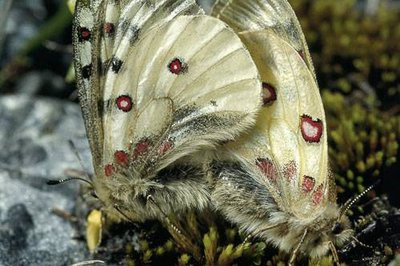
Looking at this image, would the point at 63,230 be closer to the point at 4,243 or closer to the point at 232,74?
the point at 4,243

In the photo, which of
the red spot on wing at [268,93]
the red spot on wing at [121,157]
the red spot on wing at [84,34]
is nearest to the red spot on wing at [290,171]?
the red spot on wing at [268,93]

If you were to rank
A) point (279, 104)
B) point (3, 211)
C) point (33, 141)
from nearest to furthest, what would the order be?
point (279, 104) → point (3, 211) → point (33, 141)

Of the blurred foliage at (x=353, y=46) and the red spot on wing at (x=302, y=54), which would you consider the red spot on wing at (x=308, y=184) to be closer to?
the red spot on wing at (x=302, y=54)

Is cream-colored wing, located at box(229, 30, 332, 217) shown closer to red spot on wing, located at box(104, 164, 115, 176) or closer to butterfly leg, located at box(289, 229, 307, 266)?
butterfly leg, located at box(289, 229, 307, 266)

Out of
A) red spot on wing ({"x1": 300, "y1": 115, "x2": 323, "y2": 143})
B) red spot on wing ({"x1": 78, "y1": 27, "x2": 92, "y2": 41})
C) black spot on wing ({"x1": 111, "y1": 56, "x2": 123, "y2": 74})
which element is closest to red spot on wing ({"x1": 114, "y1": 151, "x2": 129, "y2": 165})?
black spot on wing ({"x1": 111, "y1": 56, "x2": 123, "y2": 74})

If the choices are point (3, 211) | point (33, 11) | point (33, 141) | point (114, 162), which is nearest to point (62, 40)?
point (33, 11)

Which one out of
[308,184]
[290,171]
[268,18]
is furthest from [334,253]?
[268,18]
